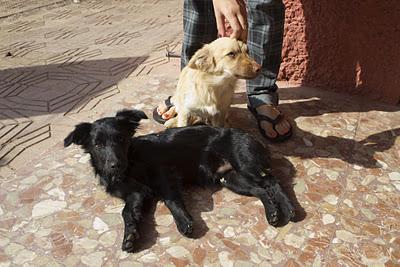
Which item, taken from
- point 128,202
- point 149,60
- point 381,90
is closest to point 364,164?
point 381,90

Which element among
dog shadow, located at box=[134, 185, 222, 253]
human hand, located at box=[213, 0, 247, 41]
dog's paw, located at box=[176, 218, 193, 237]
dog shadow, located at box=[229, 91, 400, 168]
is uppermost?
human hand, located at box=[213, 0, 247, 41]

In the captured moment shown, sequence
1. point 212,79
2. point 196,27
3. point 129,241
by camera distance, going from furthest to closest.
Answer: point 196,27 → point 212,79 → point 129,241

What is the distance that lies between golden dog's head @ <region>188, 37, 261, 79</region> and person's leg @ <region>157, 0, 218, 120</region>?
560 mm

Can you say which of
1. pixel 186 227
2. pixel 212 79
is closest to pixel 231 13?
pixel 212 79

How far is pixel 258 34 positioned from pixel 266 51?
171 millimetres

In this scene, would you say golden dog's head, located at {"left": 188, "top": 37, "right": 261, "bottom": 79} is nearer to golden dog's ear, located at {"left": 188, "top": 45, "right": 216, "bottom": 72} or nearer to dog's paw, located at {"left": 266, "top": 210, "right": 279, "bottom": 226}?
golden dog's ear, located at {"left": 188, "top": 45, "right": 216, "bottom": 72}

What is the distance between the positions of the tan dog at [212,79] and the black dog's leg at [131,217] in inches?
37.9

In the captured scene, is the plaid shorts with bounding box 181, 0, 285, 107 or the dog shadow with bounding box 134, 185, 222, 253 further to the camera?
the plaid shorts with bounding box 181, 0, 285, 107

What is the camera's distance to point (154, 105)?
426 centimetres

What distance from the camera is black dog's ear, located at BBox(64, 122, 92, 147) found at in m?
2.66

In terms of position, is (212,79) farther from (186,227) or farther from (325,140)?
(186,227)

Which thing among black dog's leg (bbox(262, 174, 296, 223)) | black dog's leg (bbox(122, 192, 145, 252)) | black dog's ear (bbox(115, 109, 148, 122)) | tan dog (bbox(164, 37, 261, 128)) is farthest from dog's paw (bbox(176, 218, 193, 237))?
tan dog (bbox(164, 37, 261, 128))

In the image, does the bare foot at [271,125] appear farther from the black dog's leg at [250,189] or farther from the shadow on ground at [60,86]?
the shadow on ground at [60,86]

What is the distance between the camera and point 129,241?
8.11ft
